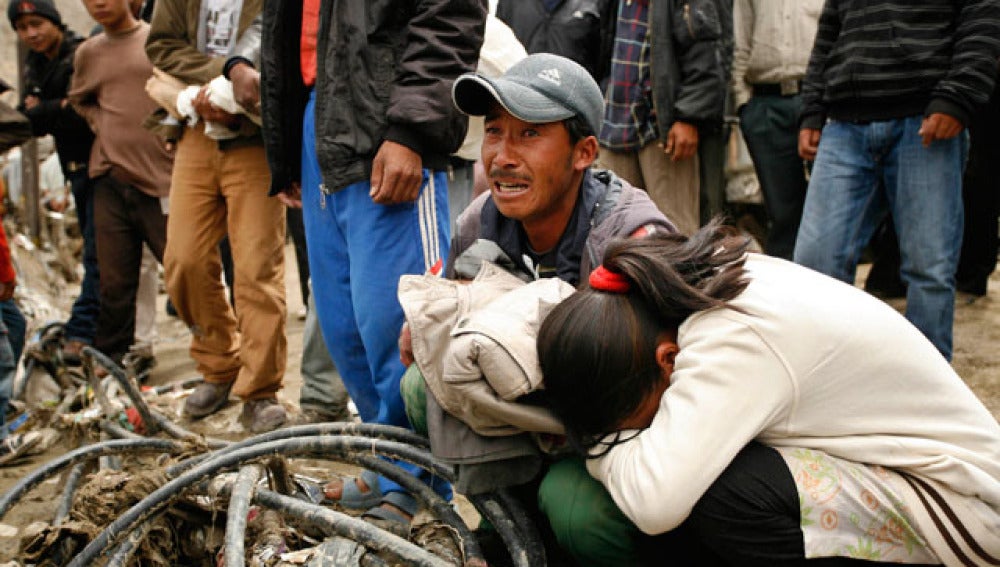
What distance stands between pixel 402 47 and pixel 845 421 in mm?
1789

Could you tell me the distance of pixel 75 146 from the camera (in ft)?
17.9

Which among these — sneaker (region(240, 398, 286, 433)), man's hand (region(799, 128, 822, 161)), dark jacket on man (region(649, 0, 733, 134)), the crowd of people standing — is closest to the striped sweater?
the crowd of people standing

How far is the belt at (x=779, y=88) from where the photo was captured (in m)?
4.27

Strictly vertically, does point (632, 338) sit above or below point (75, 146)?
above

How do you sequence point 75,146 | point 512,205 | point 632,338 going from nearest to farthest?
point 632,338, point 512,205, point 75,146

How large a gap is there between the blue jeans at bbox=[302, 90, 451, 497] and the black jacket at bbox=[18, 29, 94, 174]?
10.4 feet

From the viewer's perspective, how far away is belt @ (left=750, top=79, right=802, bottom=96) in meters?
4.27

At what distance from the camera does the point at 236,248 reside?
385cm

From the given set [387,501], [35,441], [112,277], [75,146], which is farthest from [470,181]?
[75,146]

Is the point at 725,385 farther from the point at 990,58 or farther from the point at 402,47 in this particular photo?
the point at 990,58

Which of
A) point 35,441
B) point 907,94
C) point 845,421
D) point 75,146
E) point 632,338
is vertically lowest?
point 35,441

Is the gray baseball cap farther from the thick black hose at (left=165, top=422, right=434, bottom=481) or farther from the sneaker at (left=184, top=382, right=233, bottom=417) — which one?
the sneaker at (left=184, top=382, right=233, bottom=417)

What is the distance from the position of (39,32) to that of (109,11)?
3.67ft

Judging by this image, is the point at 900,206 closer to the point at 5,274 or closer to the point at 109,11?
the point at 5,274
